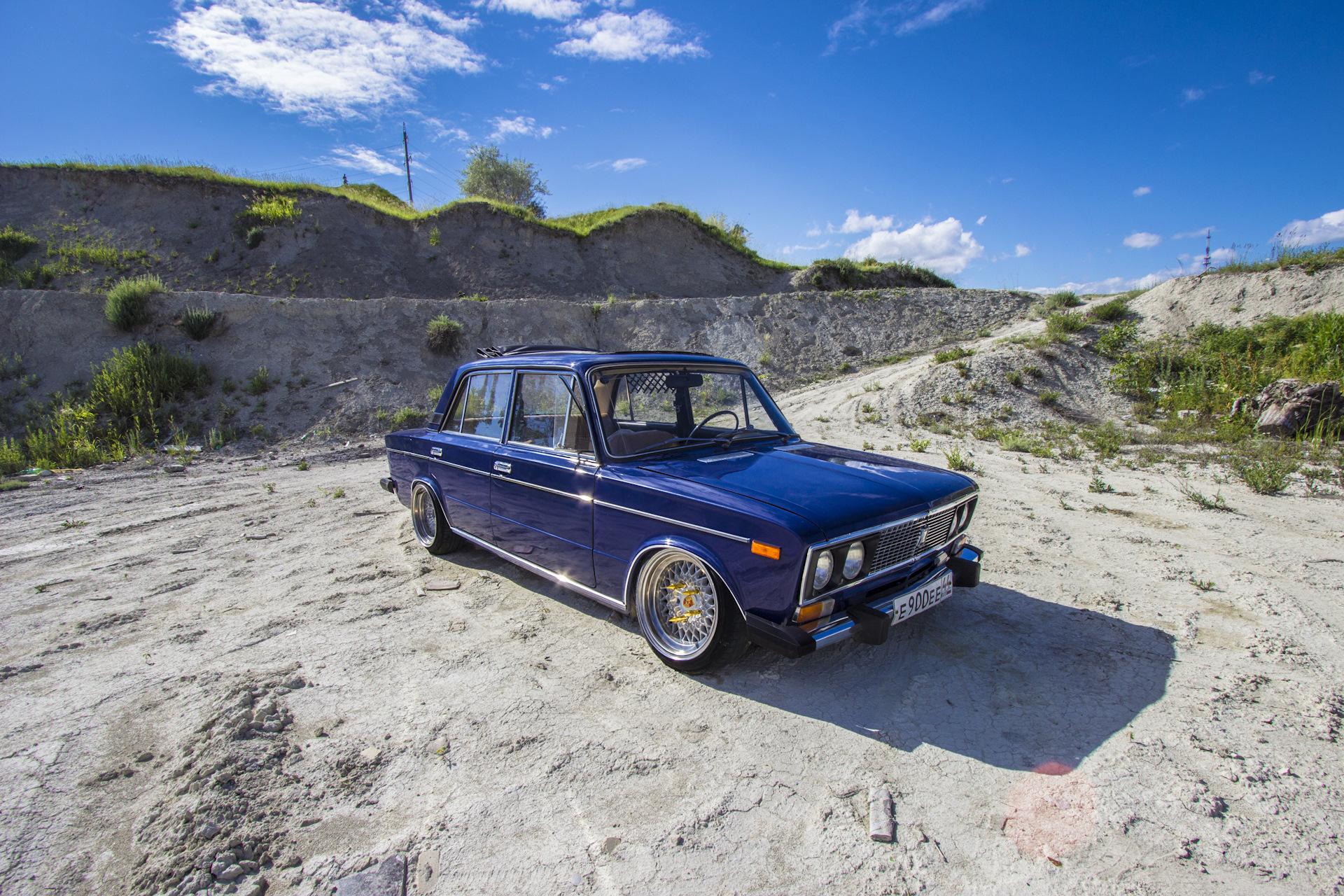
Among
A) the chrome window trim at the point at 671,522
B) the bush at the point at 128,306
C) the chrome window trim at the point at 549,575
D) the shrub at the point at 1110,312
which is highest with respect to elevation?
the bush at the point at 128,306

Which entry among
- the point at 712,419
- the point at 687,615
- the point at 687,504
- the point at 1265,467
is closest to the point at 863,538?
the point at 687,504

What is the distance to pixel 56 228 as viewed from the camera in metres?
21.8

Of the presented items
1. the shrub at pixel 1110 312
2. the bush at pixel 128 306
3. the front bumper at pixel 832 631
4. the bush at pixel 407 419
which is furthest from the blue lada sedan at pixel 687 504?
the shrub at pixel 1110 312

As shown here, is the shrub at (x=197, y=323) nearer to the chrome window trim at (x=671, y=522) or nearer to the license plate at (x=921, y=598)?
the chrome window trim at (x=671, y=522)

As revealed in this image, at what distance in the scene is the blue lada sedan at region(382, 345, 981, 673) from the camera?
2.70 m

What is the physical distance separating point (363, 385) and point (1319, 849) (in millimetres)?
15838

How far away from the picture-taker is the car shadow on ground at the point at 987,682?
2566mm

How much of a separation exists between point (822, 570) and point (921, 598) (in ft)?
2.47

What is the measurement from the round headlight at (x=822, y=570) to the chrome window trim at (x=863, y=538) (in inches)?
1.6

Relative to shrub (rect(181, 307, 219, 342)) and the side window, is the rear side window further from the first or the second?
shrub (rect(181, 307, 219, 342))

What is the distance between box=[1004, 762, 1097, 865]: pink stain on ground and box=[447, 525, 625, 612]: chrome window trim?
1.96 m

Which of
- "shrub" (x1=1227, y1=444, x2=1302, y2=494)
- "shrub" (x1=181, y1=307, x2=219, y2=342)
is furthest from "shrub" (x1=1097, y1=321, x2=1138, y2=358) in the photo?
"shrub" (x1=181, y1=307, x2=219, y2=342)

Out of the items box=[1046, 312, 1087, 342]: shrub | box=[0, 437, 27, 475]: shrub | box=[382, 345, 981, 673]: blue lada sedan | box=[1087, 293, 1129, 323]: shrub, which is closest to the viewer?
box=[382, 345, 981, 673]: blue lada sedan

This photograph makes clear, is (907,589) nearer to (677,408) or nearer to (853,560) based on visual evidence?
(853,560)
